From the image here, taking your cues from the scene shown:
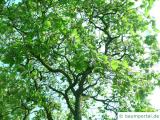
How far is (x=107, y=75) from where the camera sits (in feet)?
81.8

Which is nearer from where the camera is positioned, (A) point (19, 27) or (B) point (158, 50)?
(A) point (19, 27)

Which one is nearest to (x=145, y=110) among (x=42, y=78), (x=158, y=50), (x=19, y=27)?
(x=158, y=50)

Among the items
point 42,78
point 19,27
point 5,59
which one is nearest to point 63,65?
point 42,78

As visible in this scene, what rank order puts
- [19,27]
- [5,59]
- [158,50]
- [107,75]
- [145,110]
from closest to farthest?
[5,59]
[19,27]
[107,75]
[145,110]
[158,50]

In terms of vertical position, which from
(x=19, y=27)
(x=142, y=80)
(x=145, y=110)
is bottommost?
(x=145, y=110)

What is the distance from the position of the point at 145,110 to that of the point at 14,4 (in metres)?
11.8

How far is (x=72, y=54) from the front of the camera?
2531cm

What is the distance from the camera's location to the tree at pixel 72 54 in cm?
2158

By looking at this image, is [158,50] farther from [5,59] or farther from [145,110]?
[5,59]

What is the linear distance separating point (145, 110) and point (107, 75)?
165 inches

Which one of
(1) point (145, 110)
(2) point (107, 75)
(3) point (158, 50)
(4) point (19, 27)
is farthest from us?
(3) point (158, 50)

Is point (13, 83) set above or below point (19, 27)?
below

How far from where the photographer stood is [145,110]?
26.9m

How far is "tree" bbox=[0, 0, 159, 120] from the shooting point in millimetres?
A: 21578
